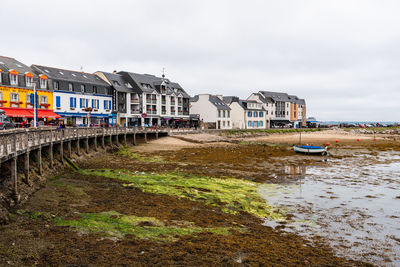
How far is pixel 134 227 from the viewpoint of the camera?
12297 millimetres

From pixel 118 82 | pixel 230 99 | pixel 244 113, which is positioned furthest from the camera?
pixel 230 99

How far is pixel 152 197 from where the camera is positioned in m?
17.2

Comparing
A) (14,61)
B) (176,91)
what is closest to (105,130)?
(14,61)

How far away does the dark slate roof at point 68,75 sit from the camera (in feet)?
182

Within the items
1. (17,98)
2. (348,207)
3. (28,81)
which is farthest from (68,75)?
(348,207)

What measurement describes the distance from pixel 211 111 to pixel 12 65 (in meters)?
49.8

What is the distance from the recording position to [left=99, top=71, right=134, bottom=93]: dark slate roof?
68.0 m

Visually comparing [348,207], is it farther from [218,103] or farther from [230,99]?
[230,99]

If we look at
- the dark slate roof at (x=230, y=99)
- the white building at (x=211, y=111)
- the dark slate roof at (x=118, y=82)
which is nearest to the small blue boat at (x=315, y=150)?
the dark slate roof at (x=118, y=82)

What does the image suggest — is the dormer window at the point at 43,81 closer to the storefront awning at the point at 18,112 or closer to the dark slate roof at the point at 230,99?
the storefront awning at the point at 18,112

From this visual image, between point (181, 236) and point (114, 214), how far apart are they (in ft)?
12.5

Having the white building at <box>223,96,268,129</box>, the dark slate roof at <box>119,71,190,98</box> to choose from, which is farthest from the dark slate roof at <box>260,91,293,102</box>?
the dark slate roof at <box>119,71,190,98</box>

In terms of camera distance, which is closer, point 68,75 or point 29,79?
point 29,79

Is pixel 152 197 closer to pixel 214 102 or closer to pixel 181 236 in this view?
pixel 181 236
